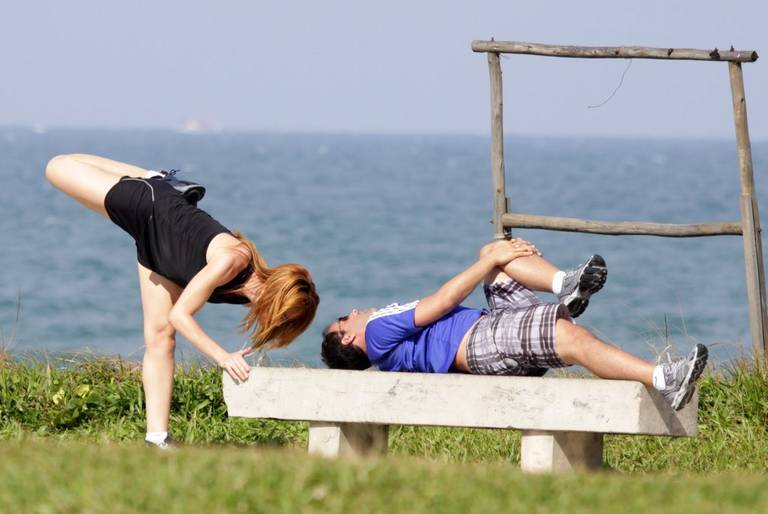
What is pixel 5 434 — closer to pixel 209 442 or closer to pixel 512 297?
pixel 209 442

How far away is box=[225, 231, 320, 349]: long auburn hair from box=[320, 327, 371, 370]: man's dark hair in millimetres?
222

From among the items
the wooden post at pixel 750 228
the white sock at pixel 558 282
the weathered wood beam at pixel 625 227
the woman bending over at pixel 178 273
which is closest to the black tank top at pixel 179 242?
the woman bending over at pixel 178 273

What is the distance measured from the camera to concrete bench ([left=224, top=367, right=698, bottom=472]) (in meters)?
5.07

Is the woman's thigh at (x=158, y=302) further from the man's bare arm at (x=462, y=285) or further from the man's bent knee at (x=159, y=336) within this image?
the man's bare arm at (x=462, y=285)

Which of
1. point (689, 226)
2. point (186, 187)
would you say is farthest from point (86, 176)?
point (689, 226)

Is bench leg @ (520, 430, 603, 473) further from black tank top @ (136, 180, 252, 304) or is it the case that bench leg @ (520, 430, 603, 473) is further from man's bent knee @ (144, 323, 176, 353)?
man's bent knee @ (144, 323, 176, 353)

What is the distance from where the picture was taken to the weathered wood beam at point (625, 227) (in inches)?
280

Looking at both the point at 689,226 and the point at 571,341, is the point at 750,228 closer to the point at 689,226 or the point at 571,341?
the point at 689,226

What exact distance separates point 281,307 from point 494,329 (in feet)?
2.88

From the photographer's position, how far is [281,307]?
5.41 meters

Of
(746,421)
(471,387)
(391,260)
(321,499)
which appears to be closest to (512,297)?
(471,387)

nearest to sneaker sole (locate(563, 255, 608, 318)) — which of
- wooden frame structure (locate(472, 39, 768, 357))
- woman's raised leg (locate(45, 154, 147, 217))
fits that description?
wooden frame structure (locate(472, 39, 768, 357))

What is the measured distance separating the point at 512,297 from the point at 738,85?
2.24m

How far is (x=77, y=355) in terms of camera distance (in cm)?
768
